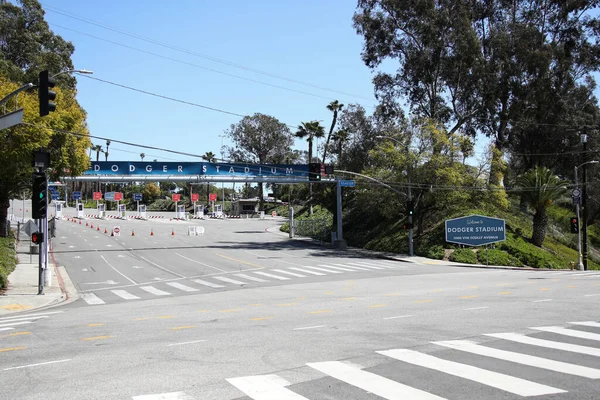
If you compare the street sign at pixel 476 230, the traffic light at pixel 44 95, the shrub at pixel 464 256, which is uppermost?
the traffic light at pixel 44 95

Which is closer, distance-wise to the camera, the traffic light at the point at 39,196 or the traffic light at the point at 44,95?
the traffic light at the point at 44,95

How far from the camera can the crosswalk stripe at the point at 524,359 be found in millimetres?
8195

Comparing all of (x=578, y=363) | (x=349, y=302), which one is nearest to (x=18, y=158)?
(x=349, y=302)

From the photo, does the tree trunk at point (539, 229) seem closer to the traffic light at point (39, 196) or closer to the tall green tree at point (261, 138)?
the traffic light at point (39, 196)

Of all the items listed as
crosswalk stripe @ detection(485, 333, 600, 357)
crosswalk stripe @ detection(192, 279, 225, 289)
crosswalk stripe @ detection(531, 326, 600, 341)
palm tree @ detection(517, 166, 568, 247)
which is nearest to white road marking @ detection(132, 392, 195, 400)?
crosswalk stripe @ detection(485, 333, 600, 357)

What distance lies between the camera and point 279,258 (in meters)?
39.5

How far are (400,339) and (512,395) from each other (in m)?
4.02

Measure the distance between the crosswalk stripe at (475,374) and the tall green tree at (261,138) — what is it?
96.6 m

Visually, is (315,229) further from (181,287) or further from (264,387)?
(264,387)

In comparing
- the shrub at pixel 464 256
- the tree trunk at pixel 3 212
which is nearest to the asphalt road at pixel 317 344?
the shrub at pixel 464 256

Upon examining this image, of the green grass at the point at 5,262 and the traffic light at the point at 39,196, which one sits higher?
the traffic light at the point at 39,196

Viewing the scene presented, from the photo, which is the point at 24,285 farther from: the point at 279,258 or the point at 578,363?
the point at 578,363

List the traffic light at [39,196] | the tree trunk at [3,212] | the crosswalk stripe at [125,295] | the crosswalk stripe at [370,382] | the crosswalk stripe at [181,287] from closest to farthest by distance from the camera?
the crosswalk stripe at [370,382], the crosswalk stripe at [125,295], the traffic light at [39,196], the crosswalk stripe at [181,287], the tree trunk at [3,212]


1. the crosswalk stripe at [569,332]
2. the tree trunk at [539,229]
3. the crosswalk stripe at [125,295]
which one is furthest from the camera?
the tree trunk at [539,229]
